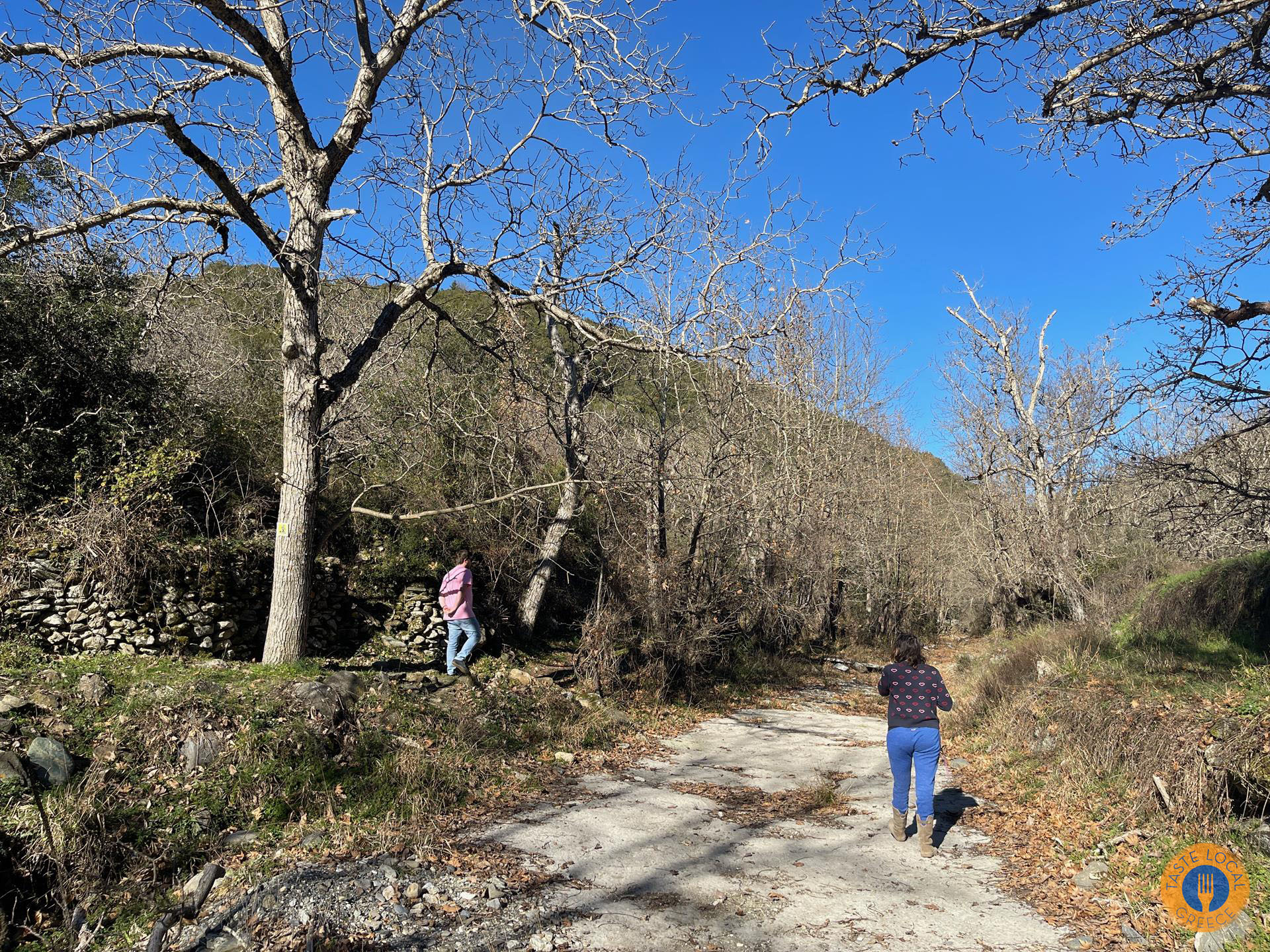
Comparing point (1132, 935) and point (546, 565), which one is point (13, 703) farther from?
point (1132, 935)

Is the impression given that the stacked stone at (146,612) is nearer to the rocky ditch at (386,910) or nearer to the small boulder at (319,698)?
the small boulder at (319,698)

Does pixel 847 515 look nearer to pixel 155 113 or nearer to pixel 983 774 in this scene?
pixel 983 774

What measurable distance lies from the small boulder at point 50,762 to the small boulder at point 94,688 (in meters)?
0.78

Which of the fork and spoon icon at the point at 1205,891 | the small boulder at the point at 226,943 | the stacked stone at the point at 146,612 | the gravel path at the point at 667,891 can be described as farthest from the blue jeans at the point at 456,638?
the fork and spoon icon at the point at 1205,891

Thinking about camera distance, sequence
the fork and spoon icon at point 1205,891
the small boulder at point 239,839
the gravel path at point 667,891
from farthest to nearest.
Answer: the small boulder at point 239,839 < the fork and spoon icon at point 1205,891 < the gravel path at point 667,891

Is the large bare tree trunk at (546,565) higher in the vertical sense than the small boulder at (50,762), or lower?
higher

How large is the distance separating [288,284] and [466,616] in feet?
15.8

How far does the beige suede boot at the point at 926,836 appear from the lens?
6.16 m

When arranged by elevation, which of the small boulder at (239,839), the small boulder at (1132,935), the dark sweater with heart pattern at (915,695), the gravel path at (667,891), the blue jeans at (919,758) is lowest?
the small boulder at (239,839)

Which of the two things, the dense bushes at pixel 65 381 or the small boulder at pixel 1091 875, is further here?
the dense bushes at pixel 65 381

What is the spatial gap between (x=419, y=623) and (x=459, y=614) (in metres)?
2.38

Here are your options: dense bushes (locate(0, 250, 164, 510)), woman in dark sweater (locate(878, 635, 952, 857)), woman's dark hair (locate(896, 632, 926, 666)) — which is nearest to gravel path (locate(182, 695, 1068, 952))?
woman in dark sweater (locate(878, 635, 952, 857))

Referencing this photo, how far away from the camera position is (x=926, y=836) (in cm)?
619

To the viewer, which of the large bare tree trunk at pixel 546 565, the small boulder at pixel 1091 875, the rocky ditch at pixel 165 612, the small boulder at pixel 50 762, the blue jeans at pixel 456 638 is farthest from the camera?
the large bare tree trunk at pixel 546 565
